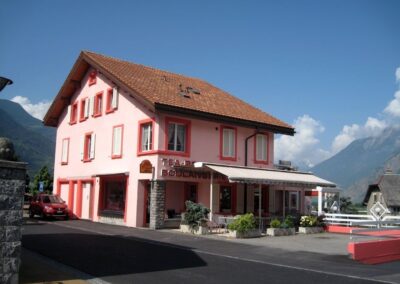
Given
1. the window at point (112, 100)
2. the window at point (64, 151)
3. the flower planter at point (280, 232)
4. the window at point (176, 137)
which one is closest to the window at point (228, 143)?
the window at point (176, 137)

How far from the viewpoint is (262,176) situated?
24016 millimetres

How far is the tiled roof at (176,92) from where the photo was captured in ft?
82.4

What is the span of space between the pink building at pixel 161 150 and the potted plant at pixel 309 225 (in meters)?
1.98

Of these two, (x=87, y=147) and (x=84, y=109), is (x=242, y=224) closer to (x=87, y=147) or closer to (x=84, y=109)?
(x=87, y=147)

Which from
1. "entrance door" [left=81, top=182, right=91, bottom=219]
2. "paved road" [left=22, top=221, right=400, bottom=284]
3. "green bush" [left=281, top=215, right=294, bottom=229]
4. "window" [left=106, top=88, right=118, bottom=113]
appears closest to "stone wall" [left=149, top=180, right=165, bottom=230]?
"paved road" [left=22, top=221, right=400, bottom=284]

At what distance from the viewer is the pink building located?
2411 cm

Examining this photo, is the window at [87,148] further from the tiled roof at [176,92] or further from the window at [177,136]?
the window at [177,136]

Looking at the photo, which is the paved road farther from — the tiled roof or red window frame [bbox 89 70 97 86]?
red window frame [bbox 89 70 97 86]

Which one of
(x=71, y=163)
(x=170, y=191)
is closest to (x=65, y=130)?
(x=71, y=163)

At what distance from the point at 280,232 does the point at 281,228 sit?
0.24 metres

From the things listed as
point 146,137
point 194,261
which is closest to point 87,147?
point 146,137

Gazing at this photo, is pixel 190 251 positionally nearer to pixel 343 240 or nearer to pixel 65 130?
pixel 343 240

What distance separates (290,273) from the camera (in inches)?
454

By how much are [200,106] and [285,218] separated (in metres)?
7.55
